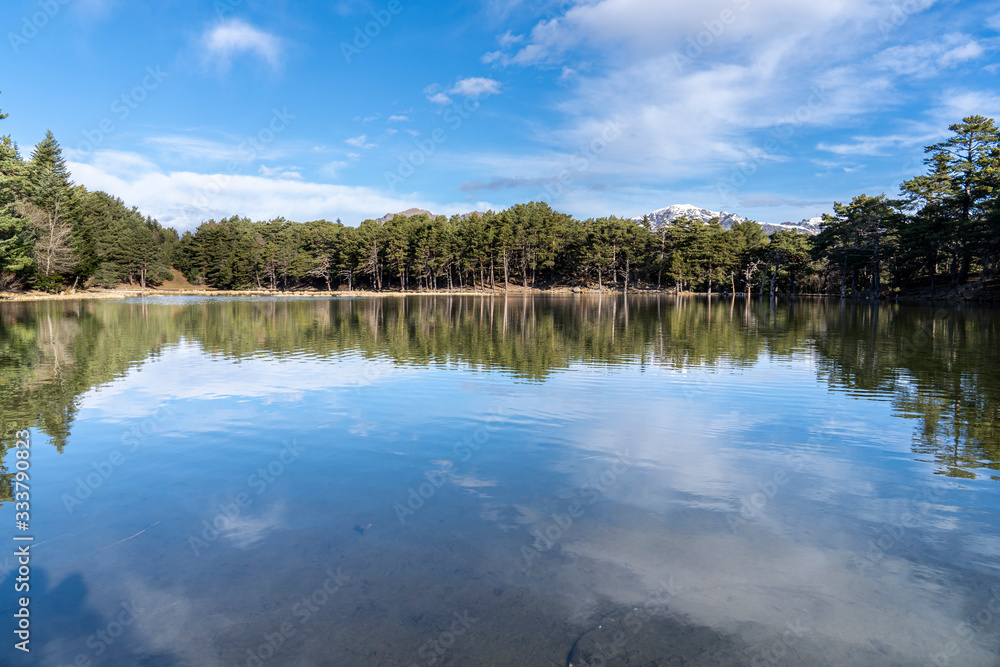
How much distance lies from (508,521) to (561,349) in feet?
61.9

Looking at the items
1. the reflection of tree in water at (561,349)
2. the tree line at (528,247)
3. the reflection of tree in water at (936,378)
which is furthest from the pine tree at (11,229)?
the reflection of tree in water at (936,378)

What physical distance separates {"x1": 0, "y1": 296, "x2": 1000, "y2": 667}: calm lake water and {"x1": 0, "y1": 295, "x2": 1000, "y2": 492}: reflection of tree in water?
229mm

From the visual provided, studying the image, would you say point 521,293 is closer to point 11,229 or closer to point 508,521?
point 11,229

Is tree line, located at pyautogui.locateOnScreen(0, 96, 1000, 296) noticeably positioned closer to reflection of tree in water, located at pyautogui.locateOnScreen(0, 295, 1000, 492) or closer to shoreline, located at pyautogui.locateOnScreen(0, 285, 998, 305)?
shoreline, located at pyautogui.locateOnScreen(0, 285, 998, 305)

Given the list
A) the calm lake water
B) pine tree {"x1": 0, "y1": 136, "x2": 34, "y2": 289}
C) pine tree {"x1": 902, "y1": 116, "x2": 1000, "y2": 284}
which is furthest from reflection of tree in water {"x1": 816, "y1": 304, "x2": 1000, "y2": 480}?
pine tree {"x1": 0, "y1": 136, "x2": 34, "y2": 289}

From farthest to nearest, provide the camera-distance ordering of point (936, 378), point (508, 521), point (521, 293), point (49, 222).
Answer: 1. point (521, 293)
2. point (49, 222)
3. point (936, 378)
4. point (508, 521)

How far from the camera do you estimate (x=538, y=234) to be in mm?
115875

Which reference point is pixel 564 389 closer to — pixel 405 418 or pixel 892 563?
pixel 405 418

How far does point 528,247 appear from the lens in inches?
4621

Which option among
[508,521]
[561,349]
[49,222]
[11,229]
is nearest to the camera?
[508,521]

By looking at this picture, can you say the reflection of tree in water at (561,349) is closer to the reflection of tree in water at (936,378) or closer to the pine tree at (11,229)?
the reflection of tree in water at (936,378)

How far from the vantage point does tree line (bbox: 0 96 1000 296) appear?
6450 cm

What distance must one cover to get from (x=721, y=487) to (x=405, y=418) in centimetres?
736

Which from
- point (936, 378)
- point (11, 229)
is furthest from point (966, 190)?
point (11, 229)
